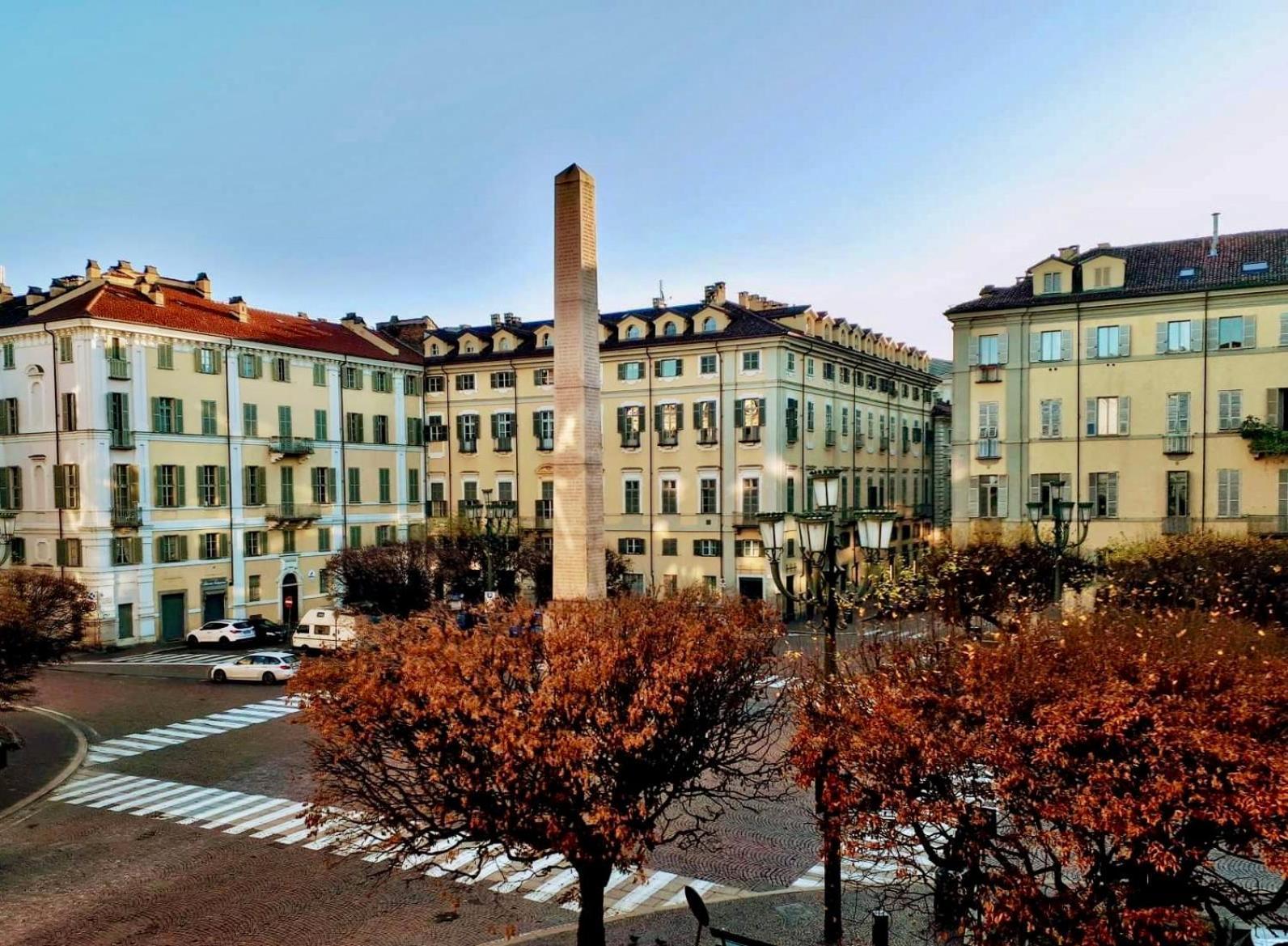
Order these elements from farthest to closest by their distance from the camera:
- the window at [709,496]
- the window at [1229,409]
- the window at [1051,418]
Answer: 1. the window at [709,496]
2. the window at [1051,418]
3. the window at [1229,409]

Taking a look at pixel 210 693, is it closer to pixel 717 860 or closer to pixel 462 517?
pixel 462 517

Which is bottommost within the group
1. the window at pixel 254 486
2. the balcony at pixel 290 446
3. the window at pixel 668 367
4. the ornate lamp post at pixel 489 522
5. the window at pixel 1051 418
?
the ornate lamp post at pixel 489 522

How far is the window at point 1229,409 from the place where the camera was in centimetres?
3788

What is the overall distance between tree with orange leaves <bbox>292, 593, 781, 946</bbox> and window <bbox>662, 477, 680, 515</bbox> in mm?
37234

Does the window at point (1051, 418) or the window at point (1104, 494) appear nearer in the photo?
the window at point (1104, 494)

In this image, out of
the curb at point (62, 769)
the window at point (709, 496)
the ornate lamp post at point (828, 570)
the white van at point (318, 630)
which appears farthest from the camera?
the window at point (709, 496)

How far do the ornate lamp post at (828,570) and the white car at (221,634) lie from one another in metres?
32.3

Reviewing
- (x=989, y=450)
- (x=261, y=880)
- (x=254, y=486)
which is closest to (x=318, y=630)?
(x=254, y=486)

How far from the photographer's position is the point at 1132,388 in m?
39.6

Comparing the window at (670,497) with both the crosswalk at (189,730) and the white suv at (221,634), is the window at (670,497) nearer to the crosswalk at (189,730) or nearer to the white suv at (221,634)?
the white suv at (221,634)

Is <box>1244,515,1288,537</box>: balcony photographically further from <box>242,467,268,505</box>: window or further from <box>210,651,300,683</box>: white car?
<box>242,467,268,505</box>: window

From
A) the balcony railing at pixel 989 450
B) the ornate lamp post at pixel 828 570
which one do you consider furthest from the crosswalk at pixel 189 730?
the balcony railing at pixel 989 450

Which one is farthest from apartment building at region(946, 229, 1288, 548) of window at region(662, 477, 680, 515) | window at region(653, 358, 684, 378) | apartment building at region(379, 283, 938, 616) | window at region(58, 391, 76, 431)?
window at region(58, 391, 76, 431)

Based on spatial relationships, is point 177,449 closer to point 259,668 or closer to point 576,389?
point 259,668
